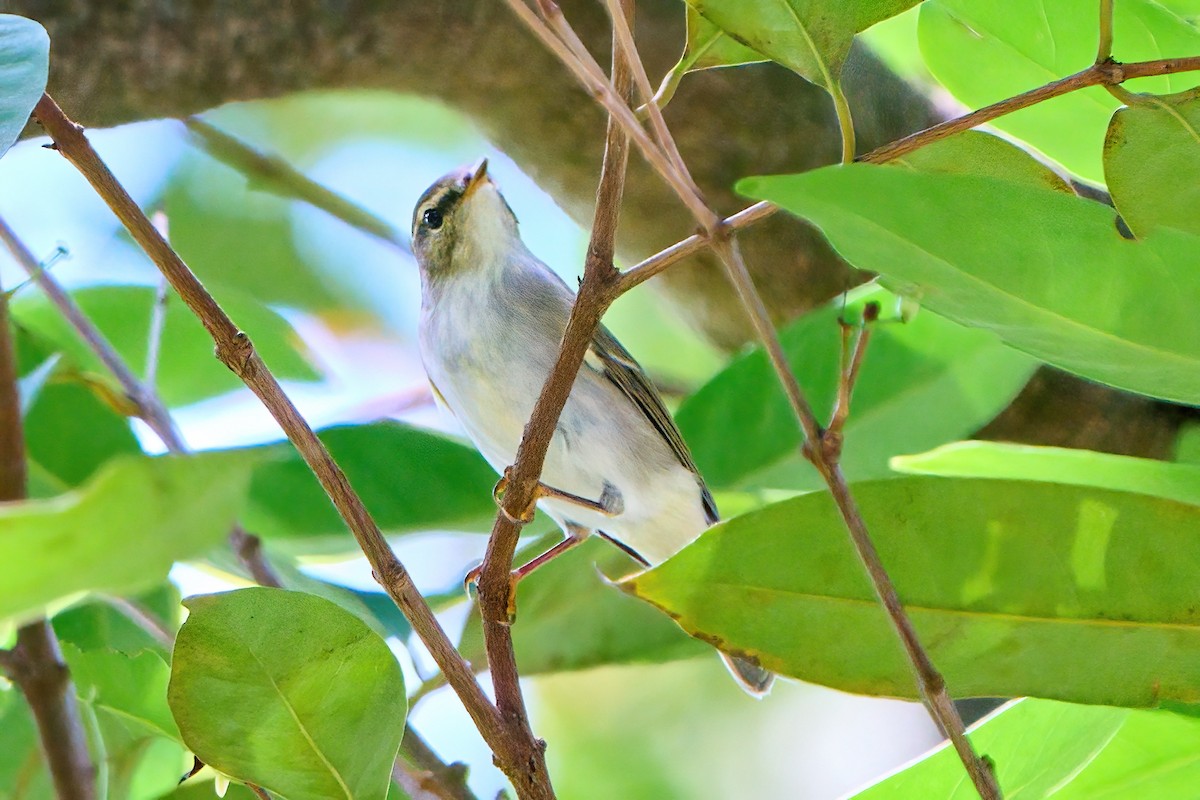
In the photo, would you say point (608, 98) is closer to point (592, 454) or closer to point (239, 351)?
point (239, 351)

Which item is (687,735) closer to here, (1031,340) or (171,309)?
(171,309)

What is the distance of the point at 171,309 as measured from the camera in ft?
6.72

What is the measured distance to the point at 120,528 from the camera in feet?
2.11

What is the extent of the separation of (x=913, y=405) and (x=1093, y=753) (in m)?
0.73

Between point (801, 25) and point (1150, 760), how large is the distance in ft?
2.61

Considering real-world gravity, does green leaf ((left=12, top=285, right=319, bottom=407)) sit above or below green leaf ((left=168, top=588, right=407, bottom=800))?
above

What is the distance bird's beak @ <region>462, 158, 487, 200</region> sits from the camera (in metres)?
2.50

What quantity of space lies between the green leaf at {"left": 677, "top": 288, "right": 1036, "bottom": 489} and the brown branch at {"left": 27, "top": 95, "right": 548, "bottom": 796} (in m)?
0.84

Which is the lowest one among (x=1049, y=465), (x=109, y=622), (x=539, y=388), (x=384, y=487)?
(x=1049, y=465)

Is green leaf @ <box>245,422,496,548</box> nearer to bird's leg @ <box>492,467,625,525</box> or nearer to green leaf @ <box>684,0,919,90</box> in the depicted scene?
bird's leg @ <box>492,467,625,525</box>

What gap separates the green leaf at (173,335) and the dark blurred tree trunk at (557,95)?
1.00ft

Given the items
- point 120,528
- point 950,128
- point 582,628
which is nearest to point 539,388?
point 582,628

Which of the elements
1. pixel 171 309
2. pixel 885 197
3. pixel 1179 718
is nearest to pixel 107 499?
pixel 885 197

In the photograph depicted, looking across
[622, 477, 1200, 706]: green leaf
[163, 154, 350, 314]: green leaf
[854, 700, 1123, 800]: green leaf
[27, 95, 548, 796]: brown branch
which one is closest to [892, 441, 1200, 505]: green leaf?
[622, 477, 1200, 706]: green leaf
